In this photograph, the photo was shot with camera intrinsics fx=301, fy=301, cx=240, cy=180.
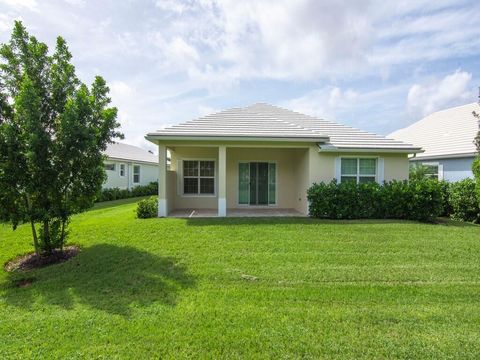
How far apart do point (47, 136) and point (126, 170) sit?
67.5 ft

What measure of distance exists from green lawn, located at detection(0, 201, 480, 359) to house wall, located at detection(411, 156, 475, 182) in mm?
7426

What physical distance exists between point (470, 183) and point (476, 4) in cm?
693

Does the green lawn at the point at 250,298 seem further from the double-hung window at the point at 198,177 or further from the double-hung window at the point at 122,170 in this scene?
the double-hung window at the point at 122,170

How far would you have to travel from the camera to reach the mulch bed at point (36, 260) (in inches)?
297

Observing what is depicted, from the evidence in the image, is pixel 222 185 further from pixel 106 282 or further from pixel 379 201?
pixel 106 282

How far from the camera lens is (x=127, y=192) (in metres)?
25.5

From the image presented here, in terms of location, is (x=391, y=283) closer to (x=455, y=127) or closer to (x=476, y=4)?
(x=476, y=4)

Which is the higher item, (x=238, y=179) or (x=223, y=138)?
(x=223, y=138)

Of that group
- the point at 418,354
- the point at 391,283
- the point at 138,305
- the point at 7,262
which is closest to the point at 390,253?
the point at 391,283

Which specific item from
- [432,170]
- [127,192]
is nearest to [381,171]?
[432,170]

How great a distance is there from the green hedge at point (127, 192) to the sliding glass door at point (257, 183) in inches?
399

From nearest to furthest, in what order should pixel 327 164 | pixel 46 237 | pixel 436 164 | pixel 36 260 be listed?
pixel 36 260, pixel 46 237, pixel 327 164, pixel 436 164

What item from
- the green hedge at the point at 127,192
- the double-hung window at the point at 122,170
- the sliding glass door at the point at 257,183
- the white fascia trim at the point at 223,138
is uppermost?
the white fascia trim at the point at 223,138

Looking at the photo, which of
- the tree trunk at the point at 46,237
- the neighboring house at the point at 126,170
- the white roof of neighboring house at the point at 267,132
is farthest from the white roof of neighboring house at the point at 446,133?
the neighboring house at the point at 126,170
